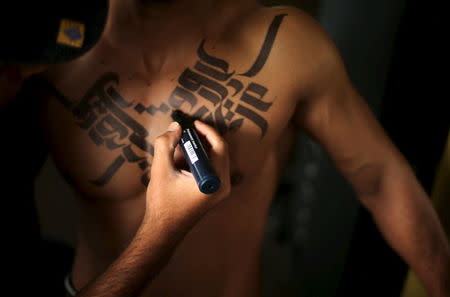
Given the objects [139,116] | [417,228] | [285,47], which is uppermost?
[285,47]

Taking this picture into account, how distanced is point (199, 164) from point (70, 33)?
26 cm

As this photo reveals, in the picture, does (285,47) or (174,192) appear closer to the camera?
(174,192)

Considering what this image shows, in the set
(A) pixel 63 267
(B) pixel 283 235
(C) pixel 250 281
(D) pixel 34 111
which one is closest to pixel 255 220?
(C) pixel 250 281

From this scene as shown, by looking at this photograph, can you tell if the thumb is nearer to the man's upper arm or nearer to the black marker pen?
the black marker pen

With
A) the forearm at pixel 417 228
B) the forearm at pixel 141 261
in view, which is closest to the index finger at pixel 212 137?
the forearm at pixel 141 261

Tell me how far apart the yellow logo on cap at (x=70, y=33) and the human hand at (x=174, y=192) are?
0.61 feet

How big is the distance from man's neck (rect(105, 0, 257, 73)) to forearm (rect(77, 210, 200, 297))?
31cm

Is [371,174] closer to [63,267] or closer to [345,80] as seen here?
[345,80]

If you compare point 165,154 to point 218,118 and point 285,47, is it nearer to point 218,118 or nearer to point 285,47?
point 218,118

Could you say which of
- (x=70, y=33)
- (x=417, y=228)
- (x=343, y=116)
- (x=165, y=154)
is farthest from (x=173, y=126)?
(x=417, y=228)

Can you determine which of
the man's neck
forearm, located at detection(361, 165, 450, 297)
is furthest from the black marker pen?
forearm, located at detection(361, 165, 450, 297)

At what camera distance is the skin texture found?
68 cm

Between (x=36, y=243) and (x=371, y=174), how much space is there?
76 cm

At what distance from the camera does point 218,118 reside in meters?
0.67
